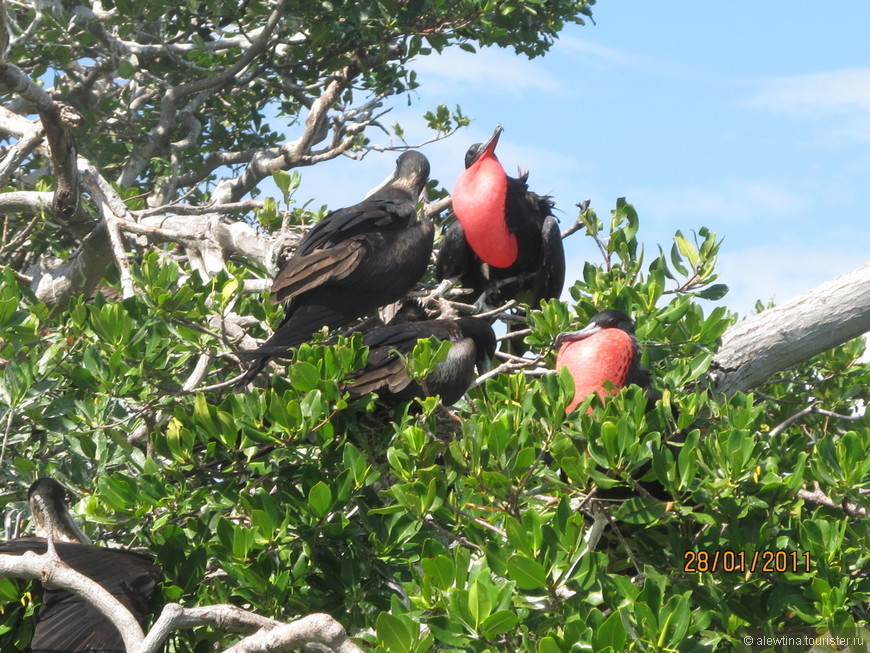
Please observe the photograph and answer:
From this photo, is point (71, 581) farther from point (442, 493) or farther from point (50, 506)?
point (442, 493)

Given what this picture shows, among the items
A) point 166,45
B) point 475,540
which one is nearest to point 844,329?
point 475,540

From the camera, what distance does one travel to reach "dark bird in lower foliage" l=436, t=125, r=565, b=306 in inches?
171

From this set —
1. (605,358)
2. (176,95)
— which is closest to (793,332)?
(605,358)

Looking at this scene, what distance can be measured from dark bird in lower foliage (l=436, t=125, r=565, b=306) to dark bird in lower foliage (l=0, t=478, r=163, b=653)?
2213 mm

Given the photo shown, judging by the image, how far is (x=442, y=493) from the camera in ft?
7.59

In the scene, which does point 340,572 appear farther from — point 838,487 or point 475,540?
point 838,487

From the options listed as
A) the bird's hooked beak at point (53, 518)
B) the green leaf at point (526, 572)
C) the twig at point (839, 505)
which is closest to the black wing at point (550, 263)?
the twig at point (839, 505)

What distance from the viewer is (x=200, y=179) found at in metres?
6.48

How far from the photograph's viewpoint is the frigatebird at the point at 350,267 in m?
3.58

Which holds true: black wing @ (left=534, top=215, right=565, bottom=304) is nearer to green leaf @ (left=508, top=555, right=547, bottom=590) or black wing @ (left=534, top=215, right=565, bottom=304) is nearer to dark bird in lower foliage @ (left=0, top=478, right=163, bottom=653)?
dark bird in lower foliage @ (left=0, top=478, right=163, bottom=653)

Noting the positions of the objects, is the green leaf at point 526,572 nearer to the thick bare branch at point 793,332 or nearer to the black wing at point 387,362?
the black wing at point 387,362

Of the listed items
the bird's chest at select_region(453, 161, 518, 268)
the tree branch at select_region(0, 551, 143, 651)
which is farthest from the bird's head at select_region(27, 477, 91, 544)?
the bird's chest at select_region(453, 161, 518, 268)

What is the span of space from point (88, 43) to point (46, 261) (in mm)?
1347
